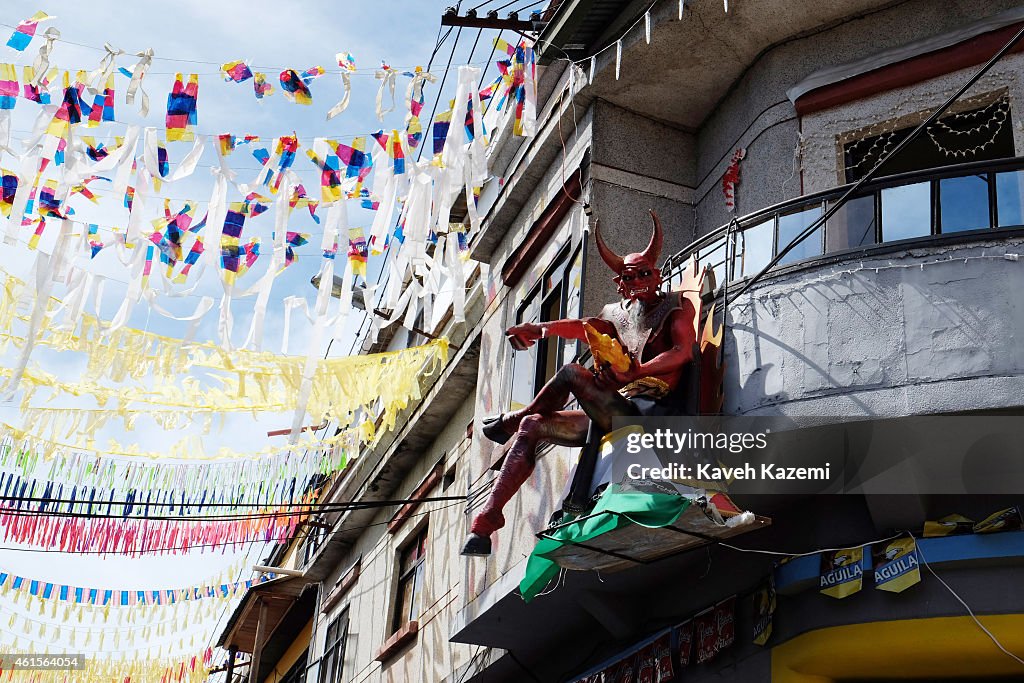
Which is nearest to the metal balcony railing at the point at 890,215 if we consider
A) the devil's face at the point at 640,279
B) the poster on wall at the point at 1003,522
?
the devil's face at the point at 640,279

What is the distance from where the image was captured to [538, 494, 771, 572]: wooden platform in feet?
25.2

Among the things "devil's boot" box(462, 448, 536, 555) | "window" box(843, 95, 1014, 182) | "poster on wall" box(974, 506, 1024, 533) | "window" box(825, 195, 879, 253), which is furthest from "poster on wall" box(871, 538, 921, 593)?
"window" box(843, 95, 1014, 182)

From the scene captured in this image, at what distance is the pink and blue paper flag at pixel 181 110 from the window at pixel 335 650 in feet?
35.6

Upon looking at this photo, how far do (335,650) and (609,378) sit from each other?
12725 mm

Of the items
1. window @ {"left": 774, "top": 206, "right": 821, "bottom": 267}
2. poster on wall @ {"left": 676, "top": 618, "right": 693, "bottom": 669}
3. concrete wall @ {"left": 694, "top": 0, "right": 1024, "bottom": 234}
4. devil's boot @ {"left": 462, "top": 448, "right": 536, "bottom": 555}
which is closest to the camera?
window @ {"left": 774, "top": 206, "right": 821, "bottom": 267}

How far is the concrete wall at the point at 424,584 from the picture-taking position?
1415 cm

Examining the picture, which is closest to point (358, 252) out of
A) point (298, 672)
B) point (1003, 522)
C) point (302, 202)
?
point (302, 202)

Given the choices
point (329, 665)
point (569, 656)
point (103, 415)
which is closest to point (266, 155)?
point (103, 415)

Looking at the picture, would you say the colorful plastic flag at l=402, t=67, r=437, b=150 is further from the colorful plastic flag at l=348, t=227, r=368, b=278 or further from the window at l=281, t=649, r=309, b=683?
the window at l=281, t=649, r=309, b=683

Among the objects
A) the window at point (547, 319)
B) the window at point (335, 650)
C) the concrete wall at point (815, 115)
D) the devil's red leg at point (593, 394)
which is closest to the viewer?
the devil's red leg at point (593, 394)

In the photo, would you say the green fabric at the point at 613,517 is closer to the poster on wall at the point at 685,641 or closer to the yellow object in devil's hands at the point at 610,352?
the yellow object in devil's hands at the point at 610,352

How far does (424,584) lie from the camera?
15.7m

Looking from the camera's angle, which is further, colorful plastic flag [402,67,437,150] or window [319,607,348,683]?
window [319,607,348,683]

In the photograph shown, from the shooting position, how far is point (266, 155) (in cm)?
1119
